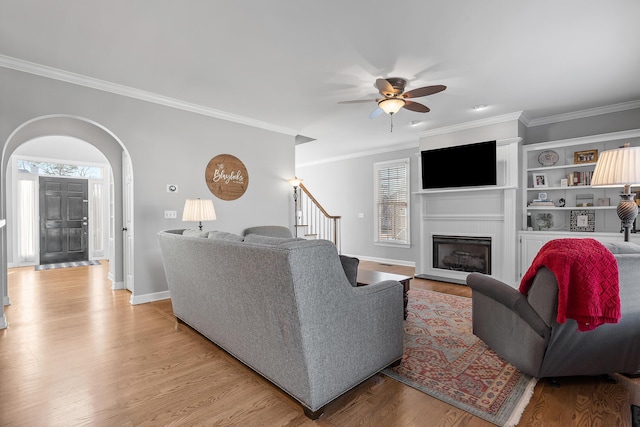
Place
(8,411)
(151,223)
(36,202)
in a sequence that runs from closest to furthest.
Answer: (8,411), (151,223), (36,202)

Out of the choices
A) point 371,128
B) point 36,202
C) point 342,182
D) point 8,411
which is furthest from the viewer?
point 342,182

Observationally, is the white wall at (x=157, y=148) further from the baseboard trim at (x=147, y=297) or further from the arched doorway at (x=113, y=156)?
the arched doorway at (x=113, y=156)

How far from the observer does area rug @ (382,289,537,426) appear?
6.05 ft

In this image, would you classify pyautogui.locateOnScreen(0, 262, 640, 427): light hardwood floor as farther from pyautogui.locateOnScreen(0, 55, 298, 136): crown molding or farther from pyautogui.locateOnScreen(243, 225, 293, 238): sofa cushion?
→ pyautogui.locateOnScreen(0, 55, 298, 136): crown molding

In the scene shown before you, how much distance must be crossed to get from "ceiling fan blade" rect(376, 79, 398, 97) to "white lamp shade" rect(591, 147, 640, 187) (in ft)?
6.22

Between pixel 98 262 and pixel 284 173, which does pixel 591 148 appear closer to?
pixel 284 173

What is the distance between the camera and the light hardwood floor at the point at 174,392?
173cm

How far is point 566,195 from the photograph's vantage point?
4.60m

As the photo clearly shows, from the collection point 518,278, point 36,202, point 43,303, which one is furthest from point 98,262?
point 518,278

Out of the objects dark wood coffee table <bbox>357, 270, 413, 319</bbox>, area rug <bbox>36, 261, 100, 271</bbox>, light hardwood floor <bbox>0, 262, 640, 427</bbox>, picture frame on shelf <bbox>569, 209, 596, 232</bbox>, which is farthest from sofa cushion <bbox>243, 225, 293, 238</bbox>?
area rug <bbox>36, 261, 100, 271</bbox>

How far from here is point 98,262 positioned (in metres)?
7.01

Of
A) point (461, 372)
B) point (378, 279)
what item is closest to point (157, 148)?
point (378, 279)

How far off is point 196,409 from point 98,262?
6.72 m

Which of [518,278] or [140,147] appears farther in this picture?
[518,278]
